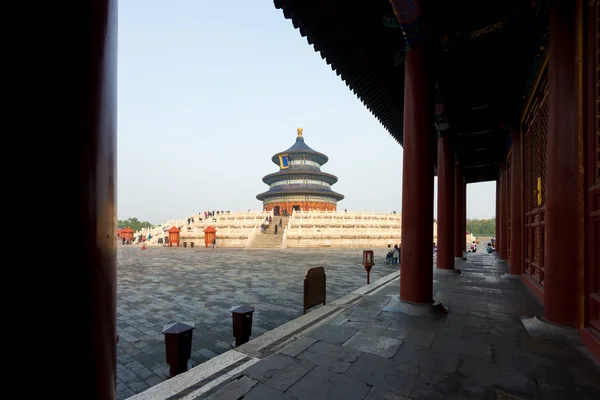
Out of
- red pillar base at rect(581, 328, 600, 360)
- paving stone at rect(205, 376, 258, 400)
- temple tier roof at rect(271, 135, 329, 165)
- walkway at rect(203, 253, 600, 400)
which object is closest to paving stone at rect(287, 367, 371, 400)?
walkway at rect(203, 253, 600, 400)

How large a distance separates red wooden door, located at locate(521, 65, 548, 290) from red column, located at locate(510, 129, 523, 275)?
0.24 meters

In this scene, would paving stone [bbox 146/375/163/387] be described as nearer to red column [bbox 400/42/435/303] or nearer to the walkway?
the walkway

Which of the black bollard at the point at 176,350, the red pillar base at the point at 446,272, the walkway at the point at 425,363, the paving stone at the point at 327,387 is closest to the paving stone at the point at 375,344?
the walkway at the point at 425,363

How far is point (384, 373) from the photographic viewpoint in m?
2.82

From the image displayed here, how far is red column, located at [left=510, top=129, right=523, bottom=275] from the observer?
25.7 feet

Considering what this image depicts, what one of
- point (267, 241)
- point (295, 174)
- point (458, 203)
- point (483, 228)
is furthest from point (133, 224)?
point (483, 228)

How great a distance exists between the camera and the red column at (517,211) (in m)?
7.84

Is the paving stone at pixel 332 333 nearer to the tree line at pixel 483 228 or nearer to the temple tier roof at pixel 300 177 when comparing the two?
the temple tier roof at pixel 300 177

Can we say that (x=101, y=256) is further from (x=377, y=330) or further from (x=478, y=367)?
(x=377, y=330)

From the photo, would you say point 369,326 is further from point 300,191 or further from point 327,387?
point 300,191

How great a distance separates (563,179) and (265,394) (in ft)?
14.3

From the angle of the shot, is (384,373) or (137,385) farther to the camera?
(137,385)

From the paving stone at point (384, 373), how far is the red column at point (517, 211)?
6.81 metres

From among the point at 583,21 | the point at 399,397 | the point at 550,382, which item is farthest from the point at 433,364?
the point at 583,21
